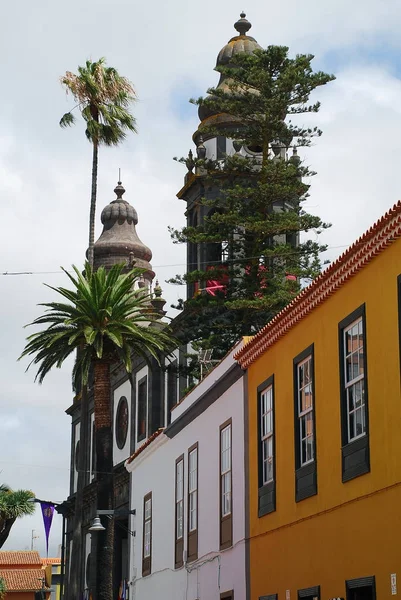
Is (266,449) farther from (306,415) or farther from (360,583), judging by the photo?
(360,583)

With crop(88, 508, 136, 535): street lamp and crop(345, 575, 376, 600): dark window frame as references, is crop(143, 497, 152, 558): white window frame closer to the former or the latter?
crop(88, 508, 136, 535): street lamp

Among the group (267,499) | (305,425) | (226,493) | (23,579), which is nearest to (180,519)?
(226,493)

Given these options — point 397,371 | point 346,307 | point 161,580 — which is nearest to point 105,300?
point 161,580

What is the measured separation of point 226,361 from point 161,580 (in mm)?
7821

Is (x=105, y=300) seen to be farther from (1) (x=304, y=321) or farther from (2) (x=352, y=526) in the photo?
(2) (x=352, y=526)

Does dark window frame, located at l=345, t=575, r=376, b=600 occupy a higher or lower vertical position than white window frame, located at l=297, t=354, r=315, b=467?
lower

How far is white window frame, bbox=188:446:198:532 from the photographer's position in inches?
1038

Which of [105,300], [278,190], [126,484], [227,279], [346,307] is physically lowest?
[346,307]

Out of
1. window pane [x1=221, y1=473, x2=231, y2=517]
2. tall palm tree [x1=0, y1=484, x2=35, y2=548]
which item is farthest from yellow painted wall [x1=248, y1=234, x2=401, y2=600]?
tall palm tree [x1=0, y1=484, x2=35, y2=548]

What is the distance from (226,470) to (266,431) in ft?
9.01

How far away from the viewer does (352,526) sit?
16438mm

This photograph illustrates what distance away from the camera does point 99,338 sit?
35.5 m

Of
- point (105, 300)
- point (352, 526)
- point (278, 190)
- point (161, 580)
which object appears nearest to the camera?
point (352, 526)

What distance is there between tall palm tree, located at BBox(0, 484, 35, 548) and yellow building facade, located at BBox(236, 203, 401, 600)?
1651 inches
